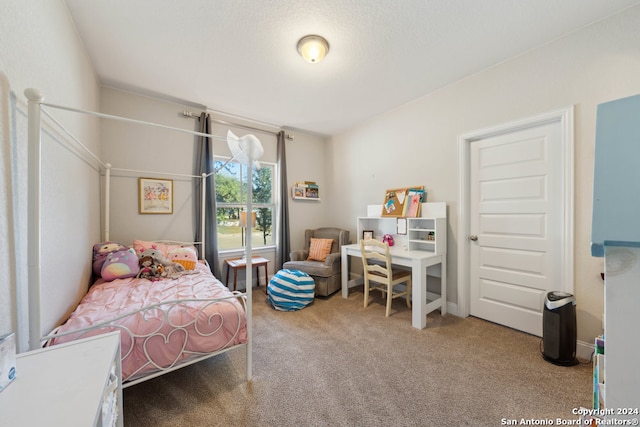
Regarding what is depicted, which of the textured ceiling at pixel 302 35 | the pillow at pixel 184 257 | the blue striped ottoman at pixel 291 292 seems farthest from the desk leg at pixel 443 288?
the pillow at pixel 184 257

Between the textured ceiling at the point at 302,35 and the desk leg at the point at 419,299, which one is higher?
the textured ceiling at the point at 302,35

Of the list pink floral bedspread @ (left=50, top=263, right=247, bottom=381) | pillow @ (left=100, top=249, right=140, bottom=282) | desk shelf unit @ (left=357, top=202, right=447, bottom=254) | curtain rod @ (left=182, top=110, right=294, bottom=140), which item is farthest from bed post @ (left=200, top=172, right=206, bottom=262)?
desk shelf unit @ (left=357, top=202, right=447, bottom=254)

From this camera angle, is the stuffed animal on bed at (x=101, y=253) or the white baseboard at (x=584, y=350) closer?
the white baseboard at (x=584, y=350)

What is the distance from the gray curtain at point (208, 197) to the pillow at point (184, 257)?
0.51m

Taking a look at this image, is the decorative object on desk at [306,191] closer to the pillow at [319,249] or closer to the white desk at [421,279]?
the pillow at [319,249]

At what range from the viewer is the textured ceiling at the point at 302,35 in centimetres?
174

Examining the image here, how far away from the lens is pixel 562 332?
1.86 m

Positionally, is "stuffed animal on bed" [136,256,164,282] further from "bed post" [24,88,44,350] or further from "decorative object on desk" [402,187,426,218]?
"decorative object on desk" [402,187,426,218]

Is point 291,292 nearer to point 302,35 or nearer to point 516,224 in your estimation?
point 516,224

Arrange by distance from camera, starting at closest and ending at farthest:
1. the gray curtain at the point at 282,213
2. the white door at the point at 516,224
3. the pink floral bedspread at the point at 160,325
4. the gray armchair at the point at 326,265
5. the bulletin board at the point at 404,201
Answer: the pink floral bedspread at the point at 160,325, the white door at the point at 516,224, the bulletin board at the point at 404,201, the gray armchair at the point at 326,265, the gray curtain at the point at 282,213

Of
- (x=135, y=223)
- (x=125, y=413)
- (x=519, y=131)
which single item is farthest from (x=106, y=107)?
(x=519, y=131)

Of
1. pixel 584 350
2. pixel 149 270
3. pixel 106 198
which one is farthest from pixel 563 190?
pixel 106 198

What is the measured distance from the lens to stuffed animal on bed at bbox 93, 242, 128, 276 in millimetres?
2336

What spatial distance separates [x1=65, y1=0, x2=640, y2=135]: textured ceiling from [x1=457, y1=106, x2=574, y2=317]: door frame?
659mm
